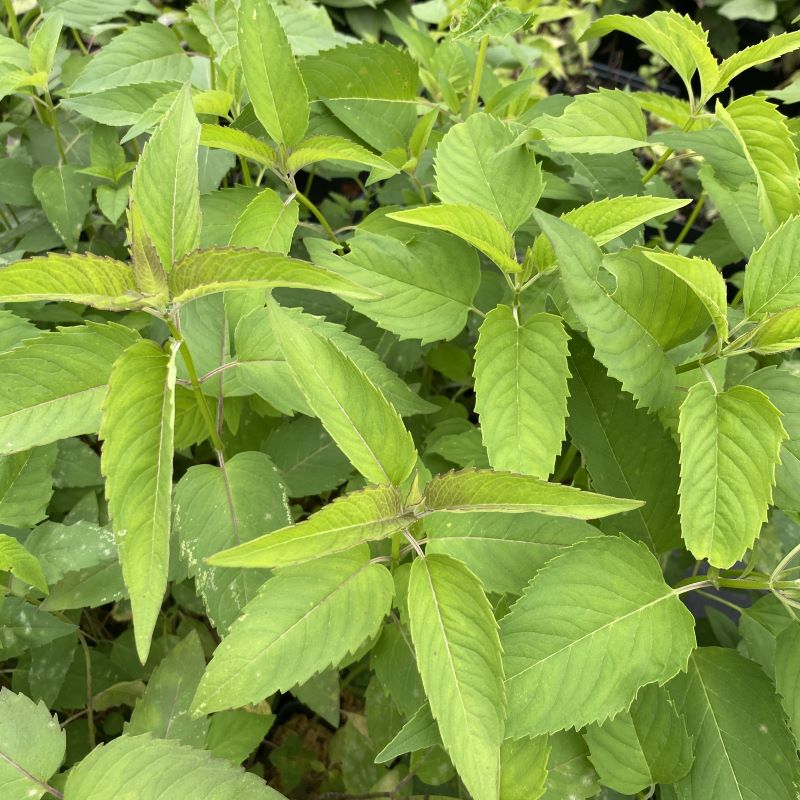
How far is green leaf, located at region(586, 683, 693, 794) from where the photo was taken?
67cm

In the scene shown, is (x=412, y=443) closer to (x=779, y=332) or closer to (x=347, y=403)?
(x=347, y=403)

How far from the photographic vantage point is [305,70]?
0.96m

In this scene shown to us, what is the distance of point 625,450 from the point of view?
2.52ft

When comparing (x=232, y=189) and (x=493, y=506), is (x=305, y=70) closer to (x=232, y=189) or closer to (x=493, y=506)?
(x=232, y=189)

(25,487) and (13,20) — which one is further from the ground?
(13,20)

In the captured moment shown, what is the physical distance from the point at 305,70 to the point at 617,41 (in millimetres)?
2651

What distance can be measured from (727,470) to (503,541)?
0.22 m

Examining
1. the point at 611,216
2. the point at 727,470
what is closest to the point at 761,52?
the point at 611,216

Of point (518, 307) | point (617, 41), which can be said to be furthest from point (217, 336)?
point (617, 41)

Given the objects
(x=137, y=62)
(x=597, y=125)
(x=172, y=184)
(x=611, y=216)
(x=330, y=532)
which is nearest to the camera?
(x=330, y=532)

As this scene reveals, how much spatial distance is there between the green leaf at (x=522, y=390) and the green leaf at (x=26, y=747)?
1.82ft

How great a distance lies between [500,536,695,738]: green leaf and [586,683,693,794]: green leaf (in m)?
0.09

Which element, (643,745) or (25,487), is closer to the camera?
(643,745)

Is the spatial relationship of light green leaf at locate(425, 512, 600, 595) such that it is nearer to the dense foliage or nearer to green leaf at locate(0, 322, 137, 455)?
the dense foliage
